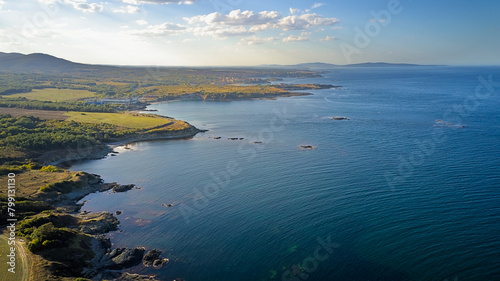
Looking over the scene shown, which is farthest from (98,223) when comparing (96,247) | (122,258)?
(122,258)

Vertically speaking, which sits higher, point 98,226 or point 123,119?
point 123,119

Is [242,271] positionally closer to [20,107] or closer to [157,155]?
[157,155]

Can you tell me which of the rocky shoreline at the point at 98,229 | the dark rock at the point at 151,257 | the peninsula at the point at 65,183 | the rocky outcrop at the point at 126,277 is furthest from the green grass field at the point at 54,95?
the rocky outcrop at the point at 126,277

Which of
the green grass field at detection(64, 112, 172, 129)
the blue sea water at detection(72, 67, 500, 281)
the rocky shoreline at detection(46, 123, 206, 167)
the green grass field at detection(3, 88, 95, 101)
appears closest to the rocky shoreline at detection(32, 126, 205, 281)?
the rocky shoreline at detection(46, 123, 206, 167)

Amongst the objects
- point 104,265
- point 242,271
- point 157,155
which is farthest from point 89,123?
point 242,271

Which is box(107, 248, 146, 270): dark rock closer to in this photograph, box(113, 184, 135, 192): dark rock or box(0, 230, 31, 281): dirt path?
box(0, 230, 31, 281): dirt path

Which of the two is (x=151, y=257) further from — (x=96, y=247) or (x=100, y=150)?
(x=100, y=150)

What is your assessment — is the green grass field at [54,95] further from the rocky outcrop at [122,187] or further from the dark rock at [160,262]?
the dark rock at [160,262]
